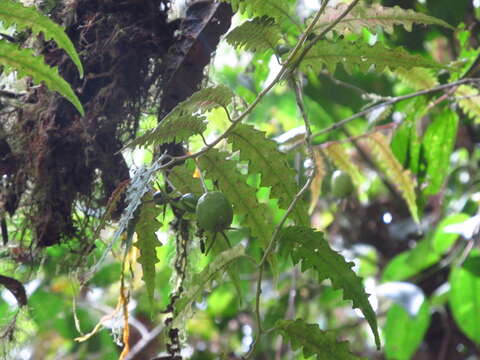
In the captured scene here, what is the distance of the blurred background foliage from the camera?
1474mm

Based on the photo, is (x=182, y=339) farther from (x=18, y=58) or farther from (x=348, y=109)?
(x=348, y=109)

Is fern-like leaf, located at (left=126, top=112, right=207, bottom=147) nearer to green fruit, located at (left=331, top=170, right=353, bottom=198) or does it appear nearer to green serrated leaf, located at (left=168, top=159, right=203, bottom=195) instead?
green serrated leaf, located at (left=168, top=159, right=203, bottom=195)

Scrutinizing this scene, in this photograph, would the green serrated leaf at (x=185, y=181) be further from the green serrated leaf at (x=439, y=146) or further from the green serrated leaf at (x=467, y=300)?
the green serrated leaf at (x=467, y=300)

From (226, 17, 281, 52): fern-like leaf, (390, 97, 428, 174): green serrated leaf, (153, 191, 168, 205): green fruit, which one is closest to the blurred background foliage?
(390, 97, 428, 174): green serrated leaf

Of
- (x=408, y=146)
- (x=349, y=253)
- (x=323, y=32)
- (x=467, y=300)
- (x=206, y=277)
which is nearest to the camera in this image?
(x=206, y=277)

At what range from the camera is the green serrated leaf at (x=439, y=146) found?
4.87 feet

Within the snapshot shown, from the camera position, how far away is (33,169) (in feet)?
3.48

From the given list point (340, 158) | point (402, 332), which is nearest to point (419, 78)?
point (340, 158)

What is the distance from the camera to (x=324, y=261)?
2.88 feet

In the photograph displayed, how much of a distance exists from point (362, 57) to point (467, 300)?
1.27m

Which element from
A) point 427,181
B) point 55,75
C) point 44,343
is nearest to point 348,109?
point 427,181

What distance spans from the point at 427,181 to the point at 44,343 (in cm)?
200

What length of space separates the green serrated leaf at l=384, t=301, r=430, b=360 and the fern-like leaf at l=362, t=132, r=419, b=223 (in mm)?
780

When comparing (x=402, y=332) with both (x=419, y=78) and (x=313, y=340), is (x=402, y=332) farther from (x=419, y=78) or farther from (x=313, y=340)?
(x=313, y=340)
